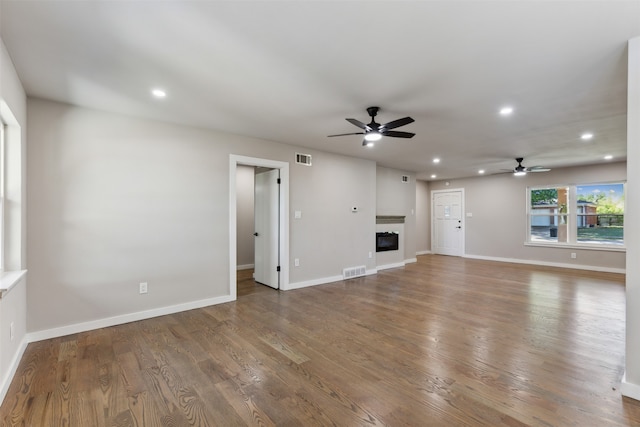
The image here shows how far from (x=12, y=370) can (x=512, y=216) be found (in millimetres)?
9944

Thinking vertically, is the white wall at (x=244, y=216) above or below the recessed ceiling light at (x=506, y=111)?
below

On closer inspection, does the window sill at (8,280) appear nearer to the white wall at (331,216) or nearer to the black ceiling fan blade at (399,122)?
the white wall at (331,216)

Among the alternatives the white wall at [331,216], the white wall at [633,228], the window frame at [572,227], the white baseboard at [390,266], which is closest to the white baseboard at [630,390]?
the white wall at [633,228]

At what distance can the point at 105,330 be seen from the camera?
132 inches

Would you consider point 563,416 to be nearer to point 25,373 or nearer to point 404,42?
point 404,42

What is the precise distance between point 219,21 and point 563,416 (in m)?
3.39

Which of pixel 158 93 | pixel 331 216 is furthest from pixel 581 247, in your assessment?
pixel 158 93

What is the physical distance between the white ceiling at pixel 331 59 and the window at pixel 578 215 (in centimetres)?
398

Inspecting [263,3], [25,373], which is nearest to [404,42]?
[263,3]

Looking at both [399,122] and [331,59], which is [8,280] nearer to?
[331,59]

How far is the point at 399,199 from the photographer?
7836 mm

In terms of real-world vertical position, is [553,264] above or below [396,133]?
below

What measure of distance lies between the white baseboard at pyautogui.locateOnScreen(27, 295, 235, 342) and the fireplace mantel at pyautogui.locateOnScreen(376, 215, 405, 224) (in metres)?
4.14

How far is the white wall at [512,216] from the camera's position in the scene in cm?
693
